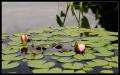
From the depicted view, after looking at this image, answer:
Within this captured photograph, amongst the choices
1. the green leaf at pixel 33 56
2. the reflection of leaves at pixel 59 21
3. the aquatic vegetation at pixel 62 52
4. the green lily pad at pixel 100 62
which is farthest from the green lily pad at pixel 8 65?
the reflection of leaves at pixel 59 21

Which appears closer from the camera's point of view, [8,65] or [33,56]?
[8,65]

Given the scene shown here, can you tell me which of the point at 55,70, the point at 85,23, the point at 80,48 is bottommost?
the point at 55,70

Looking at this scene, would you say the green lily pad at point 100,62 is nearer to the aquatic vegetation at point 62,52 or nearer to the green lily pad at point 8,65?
the aquatic vegetation at point 62,52

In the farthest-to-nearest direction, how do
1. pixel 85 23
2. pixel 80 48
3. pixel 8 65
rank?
pixel 85 23 → pixel 80 48 → pixel 8 65

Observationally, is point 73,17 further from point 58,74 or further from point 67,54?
point 58,74

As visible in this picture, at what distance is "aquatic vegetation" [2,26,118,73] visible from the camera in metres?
1.60

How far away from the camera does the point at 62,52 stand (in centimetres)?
182

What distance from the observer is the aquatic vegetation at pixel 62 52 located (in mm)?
1597

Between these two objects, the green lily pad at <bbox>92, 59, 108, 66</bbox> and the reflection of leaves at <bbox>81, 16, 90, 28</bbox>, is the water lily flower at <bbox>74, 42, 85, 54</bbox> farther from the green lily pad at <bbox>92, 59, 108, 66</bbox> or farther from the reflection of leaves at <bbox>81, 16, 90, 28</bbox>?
the reflection of leaves at <bbox>81, 16, 90, 28</bbox>

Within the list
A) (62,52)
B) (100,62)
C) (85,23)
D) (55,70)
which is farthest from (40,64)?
(85,23)

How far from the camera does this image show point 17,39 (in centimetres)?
218

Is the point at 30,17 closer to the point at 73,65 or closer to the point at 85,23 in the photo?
the point at 85,23

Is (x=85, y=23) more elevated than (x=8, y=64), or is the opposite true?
(x=85, y=23)

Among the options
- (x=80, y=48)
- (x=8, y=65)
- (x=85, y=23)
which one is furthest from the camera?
(x=85, y=23)
